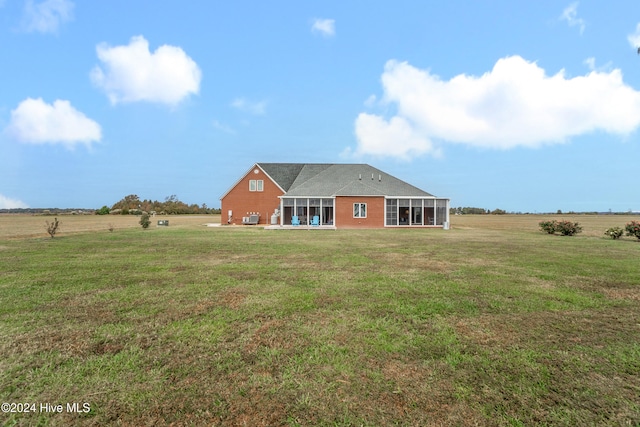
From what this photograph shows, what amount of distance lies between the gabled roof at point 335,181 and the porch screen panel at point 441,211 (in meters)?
1.22

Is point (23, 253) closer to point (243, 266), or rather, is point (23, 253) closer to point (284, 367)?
point (243, 266)

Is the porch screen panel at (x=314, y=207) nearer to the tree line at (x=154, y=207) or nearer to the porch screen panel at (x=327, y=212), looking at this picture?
the porch screen panel at (x=327, y=212)

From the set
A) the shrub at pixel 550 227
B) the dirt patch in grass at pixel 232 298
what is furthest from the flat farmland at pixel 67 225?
the shrub at pixel 550 227

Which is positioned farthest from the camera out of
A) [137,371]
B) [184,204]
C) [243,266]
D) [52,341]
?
[184,204]

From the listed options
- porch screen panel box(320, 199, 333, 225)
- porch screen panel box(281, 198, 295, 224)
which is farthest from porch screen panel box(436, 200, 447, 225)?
porch screen panel box(281, 198, 295, 224)

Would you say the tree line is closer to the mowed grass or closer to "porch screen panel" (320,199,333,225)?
"porch screen panel" (320,199,333,225)

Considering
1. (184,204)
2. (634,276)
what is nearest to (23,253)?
(634,276)

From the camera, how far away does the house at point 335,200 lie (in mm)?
29953

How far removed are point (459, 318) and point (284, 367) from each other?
308 centimetres

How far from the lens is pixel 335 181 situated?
34.1m

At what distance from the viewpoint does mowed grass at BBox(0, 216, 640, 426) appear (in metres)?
2.76

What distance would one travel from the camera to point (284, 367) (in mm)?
3432

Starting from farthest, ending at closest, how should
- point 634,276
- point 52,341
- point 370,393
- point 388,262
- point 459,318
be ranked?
point 388,262, point 634,276, point 459,318, point 52,341, point 370,393

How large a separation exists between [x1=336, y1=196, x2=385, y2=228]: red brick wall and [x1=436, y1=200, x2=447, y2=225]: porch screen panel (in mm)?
5610
